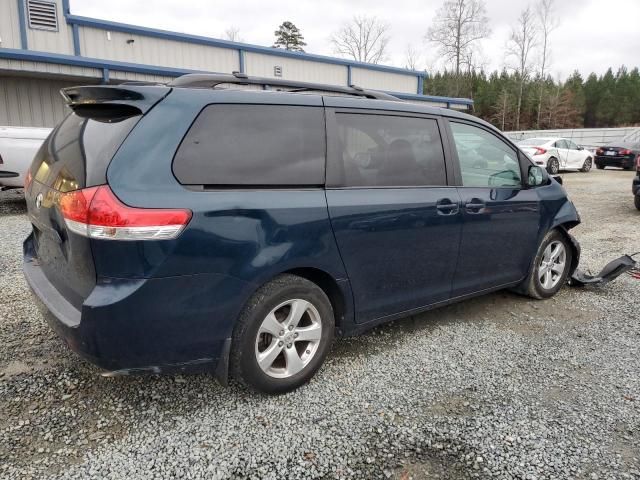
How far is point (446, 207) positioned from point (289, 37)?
59.1 meters

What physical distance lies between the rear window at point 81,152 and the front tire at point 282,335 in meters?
1.00

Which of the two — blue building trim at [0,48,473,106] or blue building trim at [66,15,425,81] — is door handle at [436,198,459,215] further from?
blue building trim at [66,15,425,81]

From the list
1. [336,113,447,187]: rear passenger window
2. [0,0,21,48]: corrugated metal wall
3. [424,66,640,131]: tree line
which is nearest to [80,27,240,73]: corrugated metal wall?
[0,0,21,48]: corrugated metal wall

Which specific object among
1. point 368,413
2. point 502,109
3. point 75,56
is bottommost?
point 368,413

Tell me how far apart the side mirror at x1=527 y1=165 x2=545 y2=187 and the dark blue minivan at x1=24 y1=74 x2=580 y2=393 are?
828mm

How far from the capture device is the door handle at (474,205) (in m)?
3.54

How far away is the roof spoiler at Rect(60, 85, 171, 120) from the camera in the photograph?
2365 mm

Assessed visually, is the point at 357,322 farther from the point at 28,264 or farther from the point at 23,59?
the point at 23,59

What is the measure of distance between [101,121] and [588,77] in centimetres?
7381

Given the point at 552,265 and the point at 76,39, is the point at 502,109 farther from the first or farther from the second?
the point at 552,265

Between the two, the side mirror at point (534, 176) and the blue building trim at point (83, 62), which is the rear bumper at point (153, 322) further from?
the blue building trim at point (83, 62)

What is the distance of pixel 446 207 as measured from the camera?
11.1ft

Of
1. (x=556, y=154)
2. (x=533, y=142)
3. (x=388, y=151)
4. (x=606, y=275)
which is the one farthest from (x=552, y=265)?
(x=556, y=154)

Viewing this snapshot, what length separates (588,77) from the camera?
63125 mm
